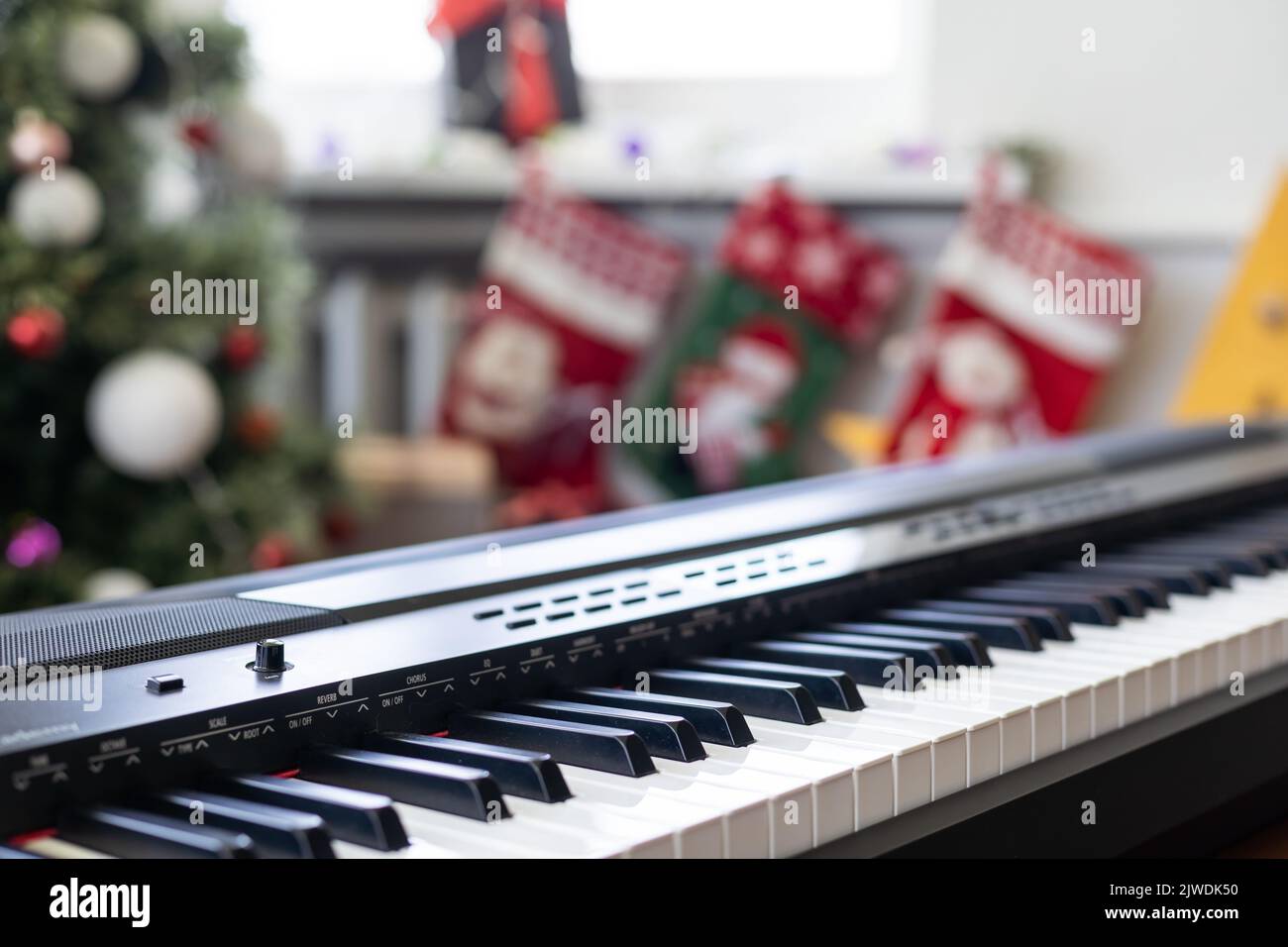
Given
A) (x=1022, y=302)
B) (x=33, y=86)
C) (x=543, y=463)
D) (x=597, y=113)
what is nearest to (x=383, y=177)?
(x=597, y=113)

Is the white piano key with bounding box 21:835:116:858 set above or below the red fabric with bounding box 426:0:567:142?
below

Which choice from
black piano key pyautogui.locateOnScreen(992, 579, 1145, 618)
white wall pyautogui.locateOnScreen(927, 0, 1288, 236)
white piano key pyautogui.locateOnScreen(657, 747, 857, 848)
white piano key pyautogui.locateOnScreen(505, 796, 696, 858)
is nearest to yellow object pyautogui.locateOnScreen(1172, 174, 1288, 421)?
white wall pyautogui.locateOnScreen(927, 0, 1288, 236)

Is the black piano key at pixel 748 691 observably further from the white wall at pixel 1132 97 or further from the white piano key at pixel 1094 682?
the white wall at pixel 1132 97

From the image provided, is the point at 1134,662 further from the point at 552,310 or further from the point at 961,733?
the point at 552,310

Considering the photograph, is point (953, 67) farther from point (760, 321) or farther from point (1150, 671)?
point (1150, 671)

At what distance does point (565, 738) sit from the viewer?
27.7 inches

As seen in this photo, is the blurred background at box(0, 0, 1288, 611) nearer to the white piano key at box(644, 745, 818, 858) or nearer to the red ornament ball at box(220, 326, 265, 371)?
the red ornament ball at box(220, 326, 265, 371)

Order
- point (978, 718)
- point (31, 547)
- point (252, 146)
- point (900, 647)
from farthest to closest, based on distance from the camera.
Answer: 1. point (252, 146)
2. point (31, 547)
3. point (900, 647)
4. point (978, 718)

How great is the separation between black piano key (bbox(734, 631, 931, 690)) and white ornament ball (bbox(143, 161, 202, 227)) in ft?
5.88

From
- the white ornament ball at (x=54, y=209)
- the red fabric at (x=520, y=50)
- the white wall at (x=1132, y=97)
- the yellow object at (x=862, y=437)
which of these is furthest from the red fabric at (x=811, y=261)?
the white ornament ball at (x=54, y=209)

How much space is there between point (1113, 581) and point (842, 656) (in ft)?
1.07

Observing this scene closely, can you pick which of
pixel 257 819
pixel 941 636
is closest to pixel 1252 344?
pixel 941 636

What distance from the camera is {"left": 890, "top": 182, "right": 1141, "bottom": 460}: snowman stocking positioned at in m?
2.67
